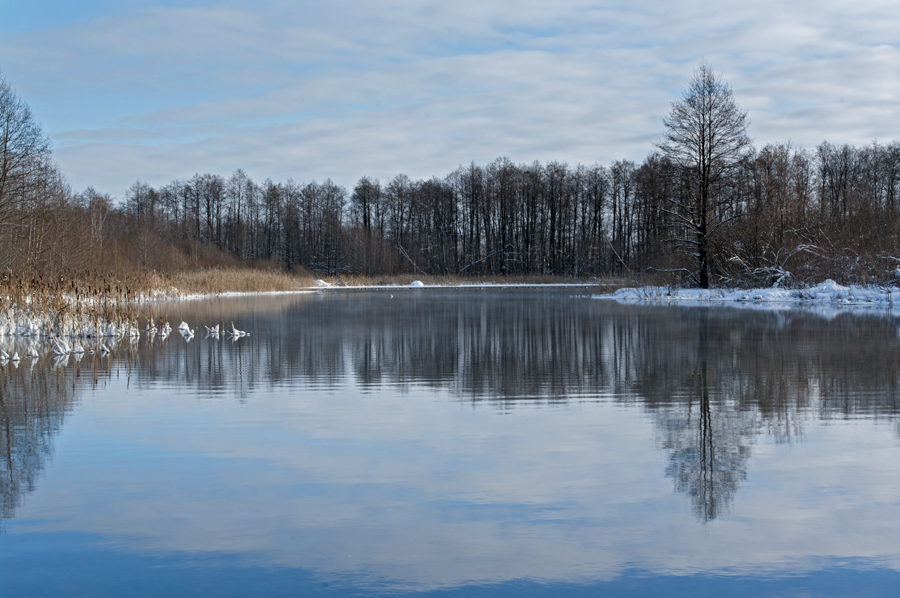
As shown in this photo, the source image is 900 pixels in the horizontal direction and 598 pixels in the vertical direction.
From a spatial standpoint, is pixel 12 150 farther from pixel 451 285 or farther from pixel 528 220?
pixel 528 220

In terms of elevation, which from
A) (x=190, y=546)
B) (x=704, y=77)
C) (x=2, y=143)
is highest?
(x=704, y=77)

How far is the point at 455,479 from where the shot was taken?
15.5ft

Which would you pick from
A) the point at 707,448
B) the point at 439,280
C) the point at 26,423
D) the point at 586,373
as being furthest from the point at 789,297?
the point at 439,280

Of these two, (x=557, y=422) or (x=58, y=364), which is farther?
(x=58, y=364)

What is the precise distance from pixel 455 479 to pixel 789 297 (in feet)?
83.5

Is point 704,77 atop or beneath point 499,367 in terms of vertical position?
atop

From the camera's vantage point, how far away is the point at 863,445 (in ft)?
17.9

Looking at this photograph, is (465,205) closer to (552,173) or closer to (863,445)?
(552,173)

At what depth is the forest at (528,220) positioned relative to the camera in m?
27.7

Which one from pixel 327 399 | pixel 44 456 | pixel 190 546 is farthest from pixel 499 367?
pixel 190 546

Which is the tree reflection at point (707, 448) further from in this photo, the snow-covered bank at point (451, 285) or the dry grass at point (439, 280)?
the dry grass at point (439, 280)

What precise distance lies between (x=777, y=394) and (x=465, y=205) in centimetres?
6216

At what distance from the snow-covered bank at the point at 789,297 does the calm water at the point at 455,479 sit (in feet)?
48.4

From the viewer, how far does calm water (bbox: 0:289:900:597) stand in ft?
10.9
